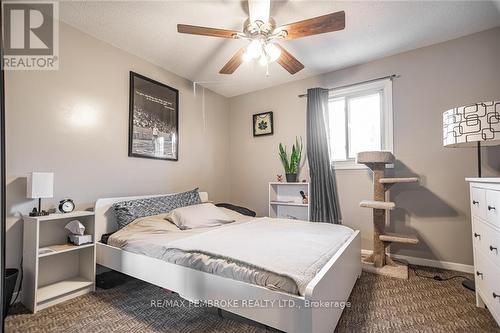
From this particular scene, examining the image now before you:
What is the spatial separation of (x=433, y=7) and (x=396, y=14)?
0.28 m

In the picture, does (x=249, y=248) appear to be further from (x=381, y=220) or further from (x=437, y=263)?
(x=437, y=263)

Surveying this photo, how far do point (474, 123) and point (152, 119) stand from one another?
316 cm

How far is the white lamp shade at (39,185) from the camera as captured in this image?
181 cm

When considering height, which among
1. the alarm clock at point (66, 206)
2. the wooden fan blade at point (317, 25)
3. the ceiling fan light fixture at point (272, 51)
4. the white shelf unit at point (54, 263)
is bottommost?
the white shelf unit at point (54, 263)

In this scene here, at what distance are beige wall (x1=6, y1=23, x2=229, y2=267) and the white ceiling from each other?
0.79 ft

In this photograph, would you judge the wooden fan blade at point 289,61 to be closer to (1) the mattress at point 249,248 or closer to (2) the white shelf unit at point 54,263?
(1) the mattress at point 249,248

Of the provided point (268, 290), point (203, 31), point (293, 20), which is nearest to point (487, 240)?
point (268, 290)

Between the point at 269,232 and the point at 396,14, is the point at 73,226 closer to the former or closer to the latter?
the point at 269,232

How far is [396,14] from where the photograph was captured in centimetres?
215

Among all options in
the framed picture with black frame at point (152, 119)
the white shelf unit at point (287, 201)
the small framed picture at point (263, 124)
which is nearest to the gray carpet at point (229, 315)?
the white shelf unit at point (287, 201)

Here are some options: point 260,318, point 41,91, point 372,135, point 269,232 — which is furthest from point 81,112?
point 372,135

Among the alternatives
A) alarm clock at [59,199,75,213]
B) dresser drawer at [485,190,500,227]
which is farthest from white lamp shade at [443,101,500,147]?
alarm clock at [59,199,75,213]

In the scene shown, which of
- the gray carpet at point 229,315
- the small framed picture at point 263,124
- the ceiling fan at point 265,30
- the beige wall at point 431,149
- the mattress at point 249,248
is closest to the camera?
the mattress at point 249,248

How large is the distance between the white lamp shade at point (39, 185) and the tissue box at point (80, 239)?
1.54 ft
